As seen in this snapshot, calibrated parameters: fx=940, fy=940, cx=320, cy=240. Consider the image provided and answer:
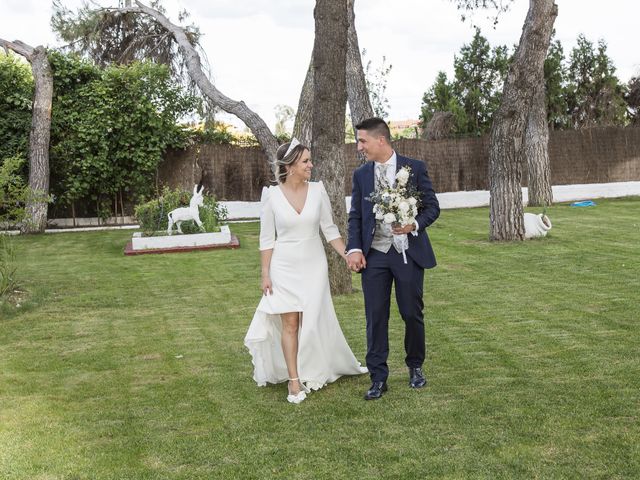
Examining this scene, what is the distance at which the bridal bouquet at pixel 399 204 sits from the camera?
20.2 feet

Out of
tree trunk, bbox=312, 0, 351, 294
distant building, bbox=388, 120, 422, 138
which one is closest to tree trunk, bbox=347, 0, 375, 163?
tree trunk, bbox=312, 0, 351, 294

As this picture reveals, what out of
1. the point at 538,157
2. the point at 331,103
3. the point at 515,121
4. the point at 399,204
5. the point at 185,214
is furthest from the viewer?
the point at 538,157

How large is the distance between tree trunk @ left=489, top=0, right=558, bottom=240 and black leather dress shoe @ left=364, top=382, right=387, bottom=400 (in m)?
9.86

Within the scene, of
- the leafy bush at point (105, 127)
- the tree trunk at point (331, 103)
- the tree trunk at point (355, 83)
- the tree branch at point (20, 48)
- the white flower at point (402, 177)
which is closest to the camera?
the white flower at point (402, 177)

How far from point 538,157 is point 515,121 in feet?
30.5

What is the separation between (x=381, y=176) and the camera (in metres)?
6.53

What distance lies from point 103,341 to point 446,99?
72.3 feet

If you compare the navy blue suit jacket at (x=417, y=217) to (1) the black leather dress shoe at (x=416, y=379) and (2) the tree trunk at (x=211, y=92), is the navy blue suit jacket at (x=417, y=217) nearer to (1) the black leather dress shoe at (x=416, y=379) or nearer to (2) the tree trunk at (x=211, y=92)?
(1) the black leather dress shoe at (x=416, y=379)

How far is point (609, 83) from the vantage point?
3033cm

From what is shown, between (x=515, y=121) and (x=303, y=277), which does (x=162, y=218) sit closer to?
(x=515, y=121)

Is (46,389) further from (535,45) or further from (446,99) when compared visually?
(446,99)

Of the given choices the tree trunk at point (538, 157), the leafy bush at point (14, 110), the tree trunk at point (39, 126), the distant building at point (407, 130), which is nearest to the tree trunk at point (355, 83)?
the tree trunk at point (538, 157)

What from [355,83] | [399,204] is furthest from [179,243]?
[399,204]

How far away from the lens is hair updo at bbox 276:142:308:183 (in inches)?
260
